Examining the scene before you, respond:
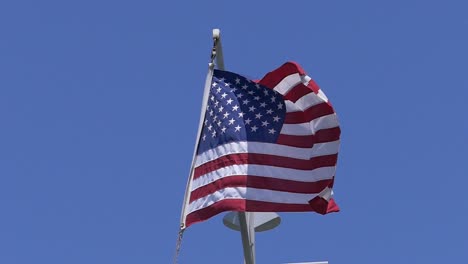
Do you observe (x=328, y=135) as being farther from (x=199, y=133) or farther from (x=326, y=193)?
(x=199, y=133)

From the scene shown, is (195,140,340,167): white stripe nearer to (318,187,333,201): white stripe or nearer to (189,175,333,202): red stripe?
(189,175,333,202): red stripe

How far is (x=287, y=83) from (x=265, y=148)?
1680 mm

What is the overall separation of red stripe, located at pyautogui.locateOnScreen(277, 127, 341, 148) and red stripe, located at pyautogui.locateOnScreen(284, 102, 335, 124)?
A: 356 millimetres

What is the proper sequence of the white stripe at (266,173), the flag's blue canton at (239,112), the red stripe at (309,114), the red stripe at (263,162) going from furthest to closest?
1. the red stripe at (309,114)
2. the flag's blue canton at (239,112)
3. the red stripe at (263,162)
4. the white stripe at (266,173)

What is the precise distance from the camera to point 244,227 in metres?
26.2

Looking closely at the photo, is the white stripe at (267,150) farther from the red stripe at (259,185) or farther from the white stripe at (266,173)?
the red stripe at (259,185)

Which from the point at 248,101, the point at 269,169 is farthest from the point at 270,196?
the point at 248,101

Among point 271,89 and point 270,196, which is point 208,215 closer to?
point 270,196

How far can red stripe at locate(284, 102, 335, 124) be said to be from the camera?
88.0ft

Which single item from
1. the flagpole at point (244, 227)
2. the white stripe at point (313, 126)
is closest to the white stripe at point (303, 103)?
the white stripe at point (313, 126)

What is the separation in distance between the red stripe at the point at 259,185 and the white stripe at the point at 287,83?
2.17 m

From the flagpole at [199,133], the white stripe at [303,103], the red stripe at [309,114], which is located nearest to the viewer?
the flagpole at [199,133]

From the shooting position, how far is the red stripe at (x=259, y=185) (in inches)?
1001

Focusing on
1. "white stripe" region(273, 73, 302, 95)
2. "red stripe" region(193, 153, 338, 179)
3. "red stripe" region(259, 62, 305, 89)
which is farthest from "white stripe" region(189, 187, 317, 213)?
"red stripe" region(259, 62, 305, 89)
